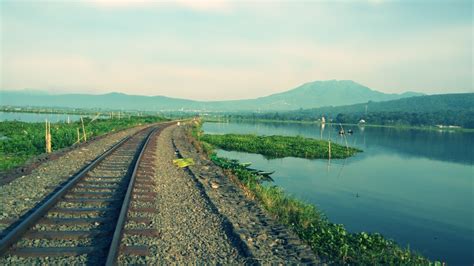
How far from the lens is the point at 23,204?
8.33 metres

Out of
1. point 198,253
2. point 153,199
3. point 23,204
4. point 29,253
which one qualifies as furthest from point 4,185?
point 198,253

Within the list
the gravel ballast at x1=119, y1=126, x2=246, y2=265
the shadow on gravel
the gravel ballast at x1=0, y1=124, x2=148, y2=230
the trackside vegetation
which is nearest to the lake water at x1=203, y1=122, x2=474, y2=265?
→ the trackside vegetation

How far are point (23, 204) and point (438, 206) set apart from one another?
18557 mm

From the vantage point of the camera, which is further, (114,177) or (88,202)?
(114,177)

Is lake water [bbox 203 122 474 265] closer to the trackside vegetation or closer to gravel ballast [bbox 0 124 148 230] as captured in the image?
the trackside vegetation

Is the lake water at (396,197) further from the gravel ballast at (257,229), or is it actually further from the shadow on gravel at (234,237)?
the shadow on gravel at (234,237)

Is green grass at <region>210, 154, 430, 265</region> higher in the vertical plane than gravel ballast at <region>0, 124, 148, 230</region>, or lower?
lower

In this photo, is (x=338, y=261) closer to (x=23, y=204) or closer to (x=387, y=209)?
(x=23, y=204)

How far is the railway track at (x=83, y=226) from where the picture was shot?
559cm

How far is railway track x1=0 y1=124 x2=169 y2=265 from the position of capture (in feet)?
18.3

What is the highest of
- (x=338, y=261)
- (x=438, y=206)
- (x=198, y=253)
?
(x=198, y=253)

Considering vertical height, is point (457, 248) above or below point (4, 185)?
below

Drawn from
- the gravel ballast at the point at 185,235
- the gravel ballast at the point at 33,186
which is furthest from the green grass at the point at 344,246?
the gravel ballast at the point at 33,186

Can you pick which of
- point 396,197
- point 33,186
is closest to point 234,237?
point 33,186
